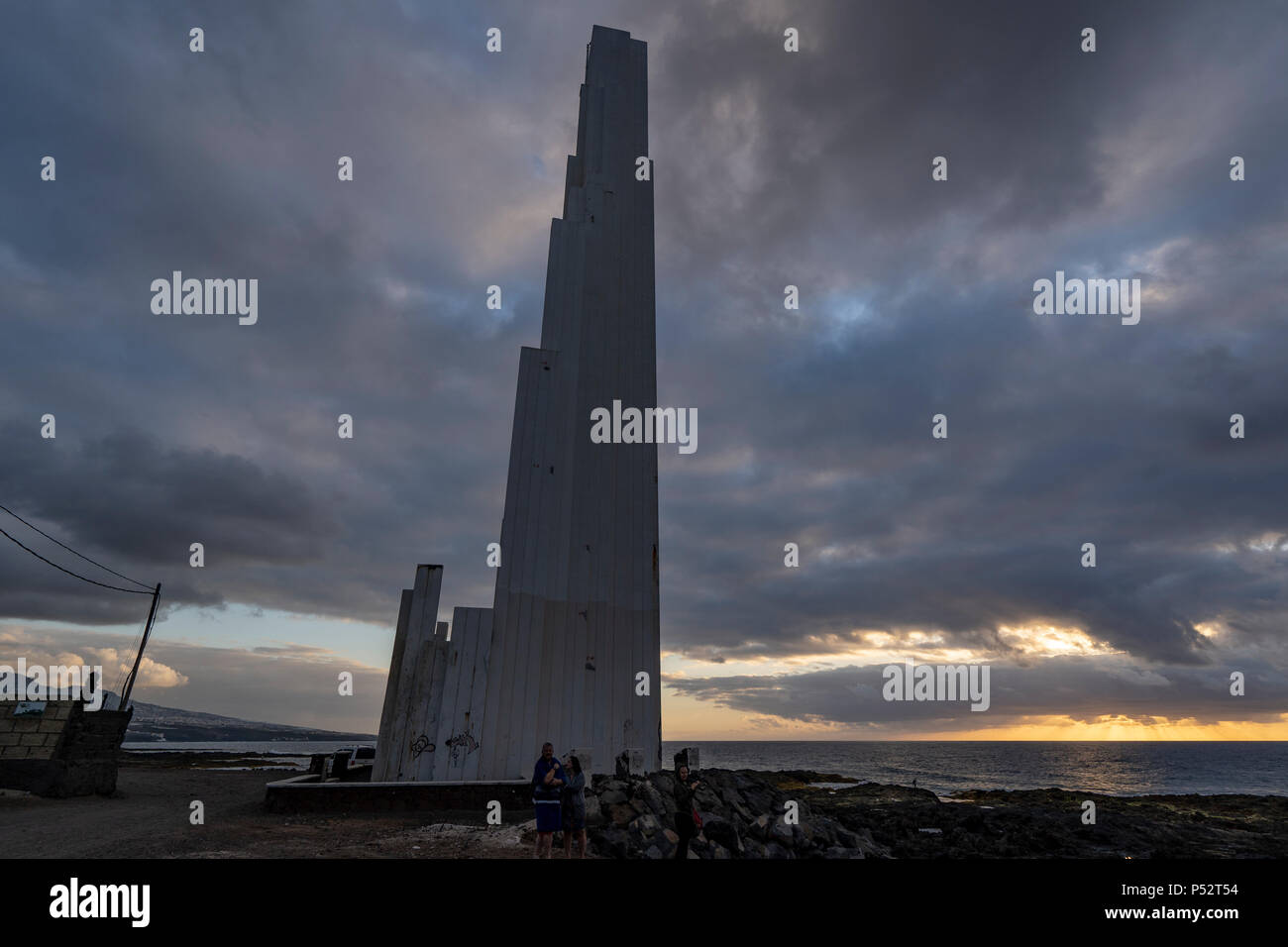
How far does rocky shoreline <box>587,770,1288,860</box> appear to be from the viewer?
13521 mm

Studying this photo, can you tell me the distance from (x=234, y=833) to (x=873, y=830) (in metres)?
19.0

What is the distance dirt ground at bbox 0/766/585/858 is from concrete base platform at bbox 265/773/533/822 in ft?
1.18

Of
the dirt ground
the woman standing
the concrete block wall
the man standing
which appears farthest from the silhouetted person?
the concrete block wall

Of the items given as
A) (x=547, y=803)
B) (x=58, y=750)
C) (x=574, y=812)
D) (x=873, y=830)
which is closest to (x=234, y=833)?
(x=547, y=803)

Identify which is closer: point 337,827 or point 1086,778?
point 337,827

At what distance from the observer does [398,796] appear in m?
16.0

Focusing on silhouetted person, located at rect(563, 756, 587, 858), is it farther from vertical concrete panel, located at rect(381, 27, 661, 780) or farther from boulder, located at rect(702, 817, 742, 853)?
vertical concrete panel, located at rect(381, 27, 661, 780)

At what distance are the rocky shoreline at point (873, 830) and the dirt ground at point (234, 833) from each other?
1.90 metres

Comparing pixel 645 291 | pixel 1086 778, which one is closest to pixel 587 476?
pixel 645 291

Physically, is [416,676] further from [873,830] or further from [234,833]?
[873,830]
